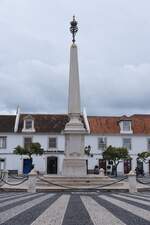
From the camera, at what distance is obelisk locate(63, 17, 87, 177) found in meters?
26.0

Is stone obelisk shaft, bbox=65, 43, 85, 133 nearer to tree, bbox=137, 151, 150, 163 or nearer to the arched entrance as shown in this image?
tree, bbox=137, 151, 150, 163

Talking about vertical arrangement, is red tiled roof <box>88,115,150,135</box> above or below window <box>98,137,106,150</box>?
above

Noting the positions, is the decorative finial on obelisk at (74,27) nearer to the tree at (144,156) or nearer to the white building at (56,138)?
the white building at (56,138)

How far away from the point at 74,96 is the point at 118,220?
1909 centimetres

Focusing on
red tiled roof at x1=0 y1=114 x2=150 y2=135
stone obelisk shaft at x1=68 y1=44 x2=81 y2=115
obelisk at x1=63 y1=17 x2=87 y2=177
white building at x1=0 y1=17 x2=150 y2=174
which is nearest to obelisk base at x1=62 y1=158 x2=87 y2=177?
obelisk at x1=63 y1=17 x2=87 y2=177

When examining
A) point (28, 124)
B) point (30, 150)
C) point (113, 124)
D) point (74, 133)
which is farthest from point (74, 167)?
point (113, 124)

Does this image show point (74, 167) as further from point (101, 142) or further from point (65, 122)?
point (65, 122)

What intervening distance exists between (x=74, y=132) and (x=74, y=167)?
2.47 m

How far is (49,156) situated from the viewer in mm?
52219

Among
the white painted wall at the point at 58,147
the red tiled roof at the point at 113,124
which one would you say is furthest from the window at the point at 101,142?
the red tiled roof at the point at 113,124

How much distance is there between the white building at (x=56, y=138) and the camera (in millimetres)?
52031

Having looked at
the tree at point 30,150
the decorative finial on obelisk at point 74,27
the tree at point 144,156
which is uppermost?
the decorative finial on obelisk at point 74,27

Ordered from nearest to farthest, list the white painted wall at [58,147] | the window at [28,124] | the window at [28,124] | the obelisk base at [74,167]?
the obelisk base at [74,167] → the white painted wall at [58,147] → the window at [28,124] → the window at [28,124]

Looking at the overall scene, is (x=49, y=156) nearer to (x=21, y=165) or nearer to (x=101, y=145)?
(x=21, y=165)
